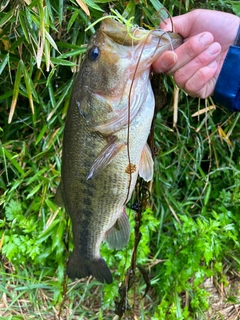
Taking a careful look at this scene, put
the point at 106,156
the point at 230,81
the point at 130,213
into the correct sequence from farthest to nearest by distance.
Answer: the point at 130,213 < the point at 230,81 < the point at 106,156

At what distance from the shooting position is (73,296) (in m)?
2.29

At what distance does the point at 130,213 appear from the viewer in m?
2.25

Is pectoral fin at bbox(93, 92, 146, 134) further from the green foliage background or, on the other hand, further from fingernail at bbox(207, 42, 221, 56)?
the green foliage background

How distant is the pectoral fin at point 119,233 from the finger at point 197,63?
582mm

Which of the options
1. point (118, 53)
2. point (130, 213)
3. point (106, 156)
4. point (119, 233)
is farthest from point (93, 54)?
point (130, 213)

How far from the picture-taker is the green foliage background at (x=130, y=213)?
2.08 meters

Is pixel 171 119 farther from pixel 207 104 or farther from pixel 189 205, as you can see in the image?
pixel 189 205

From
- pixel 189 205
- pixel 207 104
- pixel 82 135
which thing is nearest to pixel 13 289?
pixel 189 205

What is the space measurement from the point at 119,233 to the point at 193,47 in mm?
793

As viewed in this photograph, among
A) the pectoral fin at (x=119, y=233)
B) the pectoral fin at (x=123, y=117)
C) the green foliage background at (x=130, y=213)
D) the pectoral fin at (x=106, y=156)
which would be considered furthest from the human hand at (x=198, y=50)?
the pectoral fin at (x=119, y=233)

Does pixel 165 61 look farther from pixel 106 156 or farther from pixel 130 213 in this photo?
pixel 130 213

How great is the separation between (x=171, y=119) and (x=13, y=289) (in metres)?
1.47

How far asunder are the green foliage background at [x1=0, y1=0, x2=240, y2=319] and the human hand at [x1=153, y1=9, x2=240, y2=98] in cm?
44

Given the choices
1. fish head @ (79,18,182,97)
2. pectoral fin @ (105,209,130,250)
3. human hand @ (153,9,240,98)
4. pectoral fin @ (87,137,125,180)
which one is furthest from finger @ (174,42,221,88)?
pectoral fin @ (105,209,130,250)
